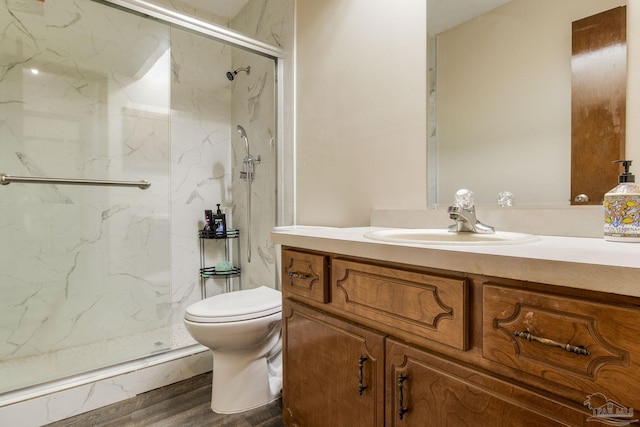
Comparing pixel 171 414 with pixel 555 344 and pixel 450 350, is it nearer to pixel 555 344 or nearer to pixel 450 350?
pixel 450 350

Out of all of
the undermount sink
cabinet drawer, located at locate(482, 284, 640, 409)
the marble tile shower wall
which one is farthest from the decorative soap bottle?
the marble tile shower wall

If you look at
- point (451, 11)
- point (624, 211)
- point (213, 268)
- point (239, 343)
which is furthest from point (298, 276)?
point (213, 268)

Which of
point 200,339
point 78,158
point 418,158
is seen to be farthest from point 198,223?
point 418,158

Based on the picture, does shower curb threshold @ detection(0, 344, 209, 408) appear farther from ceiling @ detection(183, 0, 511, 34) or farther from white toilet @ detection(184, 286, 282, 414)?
ceiling @ detection(183, 0, 511, 34)

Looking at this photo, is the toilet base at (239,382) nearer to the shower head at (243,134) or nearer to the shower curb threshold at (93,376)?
the shower curb threshold at (93,376)

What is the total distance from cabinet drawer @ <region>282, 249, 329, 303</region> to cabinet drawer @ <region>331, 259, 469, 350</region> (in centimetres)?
4

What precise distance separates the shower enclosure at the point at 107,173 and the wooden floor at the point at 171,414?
A: 0.23m

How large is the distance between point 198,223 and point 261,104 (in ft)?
3.45

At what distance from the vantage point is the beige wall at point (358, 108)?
139cm

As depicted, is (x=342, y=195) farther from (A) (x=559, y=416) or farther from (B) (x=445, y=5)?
(A) (x=559, y=416)

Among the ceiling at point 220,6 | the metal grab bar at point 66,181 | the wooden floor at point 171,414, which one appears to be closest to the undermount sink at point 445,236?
the wooden floor at point 171,414

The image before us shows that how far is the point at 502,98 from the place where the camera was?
1113mm

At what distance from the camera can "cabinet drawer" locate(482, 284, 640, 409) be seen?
0.47m

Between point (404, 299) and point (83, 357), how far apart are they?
1919 mm
